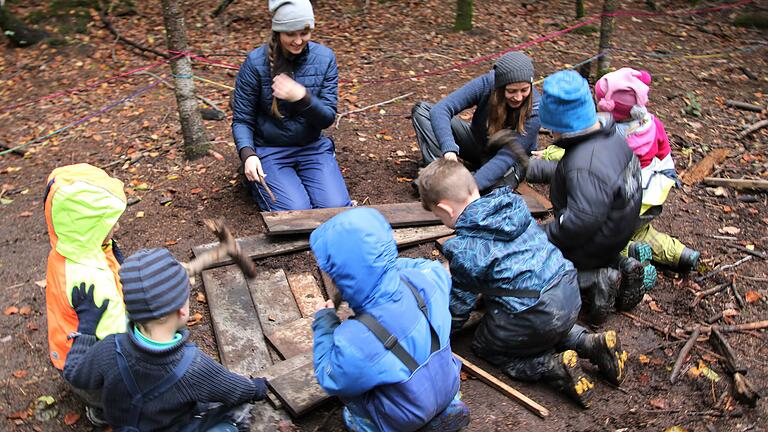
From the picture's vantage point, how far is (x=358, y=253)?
239 cm

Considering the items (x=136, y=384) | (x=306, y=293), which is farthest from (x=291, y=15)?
(x=136, y=384)

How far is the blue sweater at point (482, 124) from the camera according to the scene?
15.9ft

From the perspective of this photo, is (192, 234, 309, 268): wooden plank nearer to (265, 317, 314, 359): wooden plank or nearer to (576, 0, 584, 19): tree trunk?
(265, 317, 314, 359): wooden plank

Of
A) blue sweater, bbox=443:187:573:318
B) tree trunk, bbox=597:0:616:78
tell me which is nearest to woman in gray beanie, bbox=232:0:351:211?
blue sweater, bbox=443:187:573:318

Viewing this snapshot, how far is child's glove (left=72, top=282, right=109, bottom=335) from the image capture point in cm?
282

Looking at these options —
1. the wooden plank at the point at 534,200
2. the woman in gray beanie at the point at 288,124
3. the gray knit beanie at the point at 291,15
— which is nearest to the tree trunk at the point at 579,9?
the wooden plank at the point at 534,200

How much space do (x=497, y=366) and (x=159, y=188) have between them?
3.66 metres

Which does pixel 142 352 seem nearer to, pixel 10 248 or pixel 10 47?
pixel 10 248

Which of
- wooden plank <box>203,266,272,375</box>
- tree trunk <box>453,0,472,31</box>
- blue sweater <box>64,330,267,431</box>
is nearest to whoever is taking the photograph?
blue sweater <box>64,330,267,431</box>

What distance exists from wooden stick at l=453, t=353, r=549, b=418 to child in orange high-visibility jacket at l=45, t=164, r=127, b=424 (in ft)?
6.13

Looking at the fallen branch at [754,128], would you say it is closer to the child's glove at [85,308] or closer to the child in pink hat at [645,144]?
the child in pink hat at [645,144]

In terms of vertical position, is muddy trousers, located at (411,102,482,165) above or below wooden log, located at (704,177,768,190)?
above

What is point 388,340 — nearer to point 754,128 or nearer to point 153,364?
point 153,364

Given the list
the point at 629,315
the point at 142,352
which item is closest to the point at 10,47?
the point at 142,352
